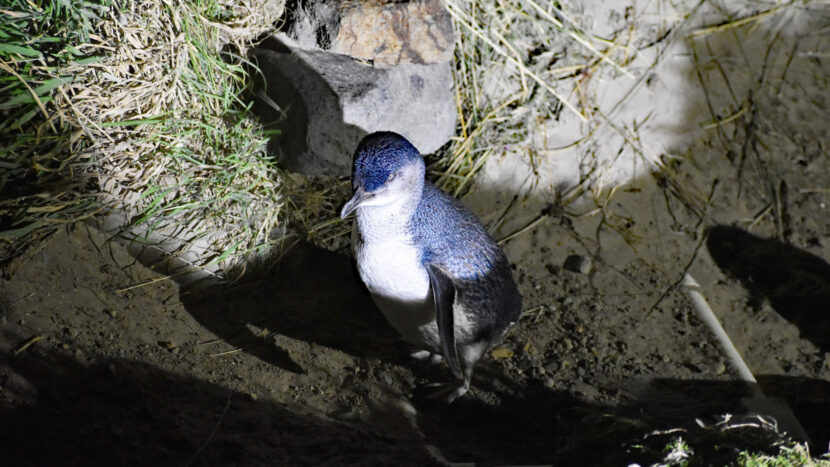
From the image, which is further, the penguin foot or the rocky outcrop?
the rocky outcrop

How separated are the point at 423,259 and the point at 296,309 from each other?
0.64 m

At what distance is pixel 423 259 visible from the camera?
6.93 ft

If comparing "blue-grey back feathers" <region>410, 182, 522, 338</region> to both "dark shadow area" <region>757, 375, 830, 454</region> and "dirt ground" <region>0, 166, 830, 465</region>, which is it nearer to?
"dirt ground" <region>0, 166, 830, 465</region>

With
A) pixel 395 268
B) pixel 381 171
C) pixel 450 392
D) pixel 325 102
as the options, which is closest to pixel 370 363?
pixel 450 392

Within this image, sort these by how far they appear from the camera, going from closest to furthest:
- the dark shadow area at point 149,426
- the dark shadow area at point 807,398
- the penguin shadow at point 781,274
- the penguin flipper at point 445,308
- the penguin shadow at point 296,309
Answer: the dark shadow area at point 149,426 < the penguin flipper at point 445,308 < the penguin shadow at point 296,309 < the dark shadow area at point 807,398 < the penguin shadow at point 781,274

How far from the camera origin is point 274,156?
261 centimetres

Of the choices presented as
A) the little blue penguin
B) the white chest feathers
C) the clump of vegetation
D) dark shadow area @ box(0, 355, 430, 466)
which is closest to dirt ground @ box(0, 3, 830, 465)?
dark shadow area @ box(0, 355, 430, 466)

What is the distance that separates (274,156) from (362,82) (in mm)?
465

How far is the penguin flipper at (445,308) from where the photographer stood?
2051 mm

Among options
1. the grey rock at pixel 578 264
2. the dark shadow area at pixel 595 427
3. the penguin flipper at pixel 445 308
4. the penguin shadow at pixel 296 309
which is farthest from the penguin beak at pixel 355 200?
the grey rock at pixel 578 264

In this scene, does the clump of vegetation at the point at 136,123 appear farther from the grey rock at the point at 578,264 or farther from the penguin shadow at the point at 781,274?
the penguin shadow at the point at 781,274

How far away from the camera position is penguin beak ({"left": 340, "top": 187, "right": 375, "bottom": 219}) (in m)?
1.94

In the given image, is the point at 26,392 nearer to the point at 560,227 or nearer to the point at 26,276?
the point at 26,276

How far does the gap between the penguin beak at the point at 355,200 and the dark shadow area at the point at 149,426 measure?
655 millimetres
